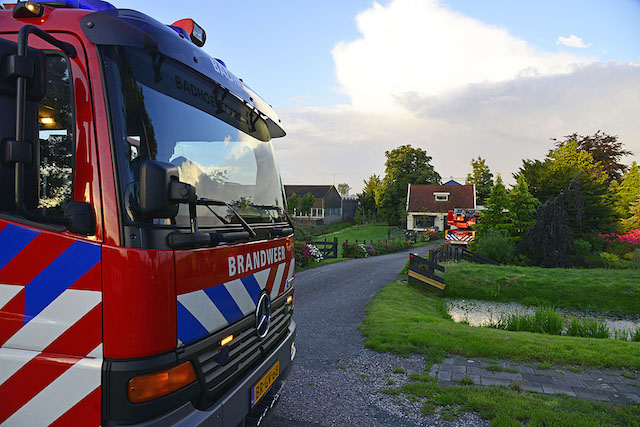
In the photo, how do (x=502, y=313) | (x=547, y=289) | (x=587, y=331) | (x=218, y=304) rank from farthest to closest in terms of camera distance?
(x=547, y=289)
(x=502, y=313)
(x=587, y=331)
(x=218, y=304)

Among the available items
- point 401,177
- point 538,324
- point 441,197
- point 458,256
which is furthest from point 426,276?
point 401,177

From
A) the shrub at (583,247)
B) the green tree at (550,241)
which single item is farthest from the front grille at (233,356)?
the shrub at (583,247)

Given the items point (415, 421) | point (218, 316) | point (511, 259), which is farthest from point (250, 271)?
point (511, 259)

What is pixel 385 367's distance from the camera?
5.50 metres

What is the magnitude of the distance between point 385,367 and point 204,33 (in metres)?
4.65

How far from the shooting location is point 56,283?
2021 millimetres

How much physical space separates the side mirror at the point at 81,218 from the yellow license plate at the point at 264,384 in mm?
1575

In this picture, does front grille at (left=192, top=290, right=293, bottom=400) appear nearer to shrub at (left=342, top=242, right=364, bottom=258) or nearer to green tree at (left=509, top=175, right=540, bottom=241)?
shrub at (left=342, top=242, right=364, bottom=258)

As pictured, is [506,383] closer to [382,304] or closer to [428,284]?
[382,304]

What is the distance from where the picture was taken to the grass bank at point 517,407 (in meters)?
3.84

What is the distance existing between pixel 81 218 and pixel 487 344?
606 centimetres

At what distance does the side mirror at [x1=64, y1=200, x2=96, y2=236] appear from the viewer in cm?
198

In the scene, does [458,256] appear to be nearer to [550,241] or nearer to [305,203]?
[550,241]

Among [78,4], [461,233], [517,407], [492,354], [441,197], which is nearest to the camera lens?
[78,4]
